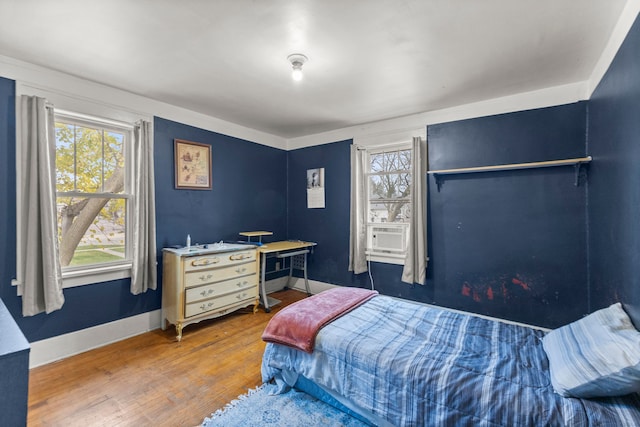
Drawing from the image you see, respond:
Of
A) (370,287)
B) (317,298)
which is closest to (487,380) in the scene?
(317,298)

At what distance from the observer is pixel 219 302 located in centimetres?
317

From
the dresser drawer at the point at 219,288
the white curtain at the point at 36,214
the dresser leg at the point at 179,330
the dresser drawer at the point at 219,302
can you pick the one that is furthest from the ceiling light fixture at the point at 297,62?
the dresser leg at the point at 179,330

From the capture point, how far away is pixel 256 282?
358cm

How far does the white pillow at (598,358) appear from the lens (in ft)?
4.02

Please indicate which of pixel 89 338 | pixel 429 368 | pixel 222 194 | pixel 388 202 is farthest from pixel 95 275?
pixel 388 202

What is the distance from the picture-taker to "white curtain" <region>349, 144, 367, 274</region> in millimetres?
3918

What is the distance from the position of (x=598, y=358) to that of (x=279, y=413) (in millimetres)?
1743

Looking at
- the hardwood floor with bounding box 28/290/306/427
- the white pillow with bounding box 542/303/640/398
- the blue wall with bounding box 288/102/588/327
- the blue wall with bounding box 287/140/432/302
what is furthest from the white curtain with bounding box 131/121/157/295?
the white pillow with bounding box 542/303/640/398

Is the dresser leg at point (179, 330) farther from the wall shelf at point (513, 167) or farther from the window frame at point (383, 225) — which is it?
the wall shelf at point (513, 167)

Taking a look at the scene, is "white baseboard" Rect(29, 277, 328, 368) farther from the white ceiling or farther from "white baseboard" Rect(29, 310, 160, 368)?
the white ceiling

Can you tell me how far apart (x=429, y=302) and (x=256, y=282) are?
6.94 ft

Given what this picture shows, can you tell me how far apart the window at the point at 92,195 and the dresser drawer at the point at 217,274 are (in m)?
0.65

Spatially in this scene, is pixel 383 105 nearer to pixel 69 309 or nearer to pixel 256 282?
pixel 256 282

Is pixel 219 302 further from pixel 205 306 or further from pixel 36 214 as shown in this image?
pixel 36 214
